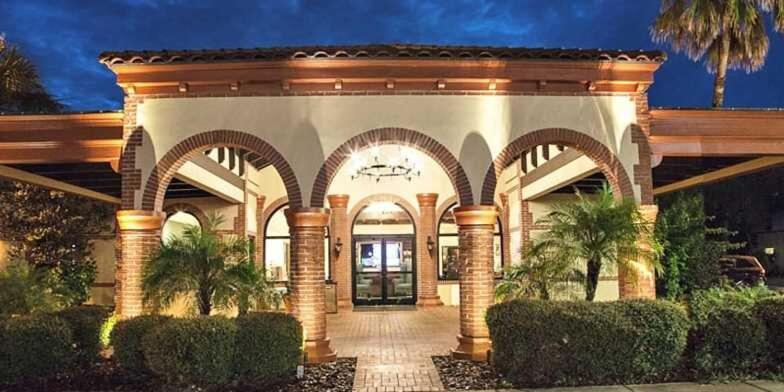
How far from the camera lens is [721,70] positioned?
1505cm

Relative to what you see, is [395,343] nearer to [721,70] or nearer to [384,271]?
[384,271]

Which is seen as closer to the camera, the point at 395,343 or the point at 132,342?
the point at 132,342

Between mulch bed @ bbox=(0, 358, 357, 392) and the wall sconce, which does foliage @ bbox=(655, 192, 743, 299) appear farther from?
the wall sconce

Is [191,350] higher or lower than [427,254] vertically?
lower

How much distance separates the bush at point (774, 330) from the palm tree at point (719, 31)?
8088 millimetres

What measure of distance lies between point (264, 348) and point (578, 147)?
6008 millimetres

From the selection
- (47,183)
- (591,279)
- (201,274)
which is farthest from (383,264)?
(201,274)

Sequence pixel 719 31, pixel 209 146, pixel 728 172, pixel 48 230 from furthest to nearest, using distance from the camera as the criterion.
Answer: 1. pixel 48 230
2. pixel 719 31
3. pixel 728 172
4. pixel 209 146

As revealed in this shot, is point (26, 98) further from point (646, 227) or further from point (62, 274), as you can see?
point (646, 227)

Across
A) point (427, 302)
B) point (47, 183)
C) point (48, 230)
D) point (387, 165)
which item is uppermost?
point (387, 165)

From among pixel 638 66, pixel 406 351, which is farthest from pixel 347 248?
pixel 638 66

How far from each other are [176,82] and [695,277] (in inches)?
388

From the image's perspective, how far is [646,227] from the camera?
30.0 ft

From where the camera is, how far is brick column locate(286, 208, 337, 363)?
9867 mm
